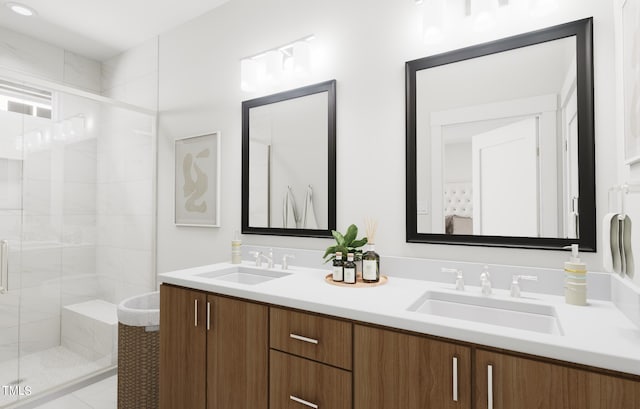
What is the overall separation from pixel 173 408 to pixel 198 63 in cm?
215

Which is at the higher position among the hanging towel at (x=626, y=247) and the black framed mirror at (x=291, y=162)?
the black framed mirror at (x=291, y=162)

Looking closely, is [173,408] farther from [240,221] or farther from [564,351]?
[564,351]

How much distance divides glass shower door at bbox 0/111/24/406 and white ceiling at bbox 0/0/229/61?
88 centimetres

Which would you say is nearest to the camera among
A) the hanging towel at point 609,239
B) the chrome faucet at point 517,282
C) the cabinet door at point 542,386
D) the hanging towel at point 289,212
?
the cabinet door at point 542,386

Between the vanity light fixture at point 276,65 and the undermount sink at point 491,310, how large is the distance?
53.0 inches

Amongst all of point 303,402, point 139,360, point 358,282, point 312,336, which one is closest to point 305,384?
point 303,402

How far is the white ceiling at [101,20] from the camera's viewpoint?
7.52 feet

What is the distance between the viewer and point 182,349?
1571 millimetres

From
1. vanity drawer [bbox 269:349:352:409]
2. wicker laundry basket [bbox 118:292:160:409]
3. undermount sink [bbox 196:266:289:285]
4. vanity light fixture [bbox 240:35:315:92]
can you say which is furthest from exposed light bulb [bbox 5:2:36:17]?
vanity drawer [bbox 269:349:352:409]

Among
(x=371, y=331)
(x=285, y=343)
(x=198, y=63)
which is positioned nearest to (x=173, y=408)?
(x=285, y=343)

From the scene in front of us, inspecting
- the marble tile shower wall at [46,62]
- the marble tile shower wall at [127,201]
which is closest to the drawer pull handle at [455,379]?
the marble tile shower wall at [127,201]

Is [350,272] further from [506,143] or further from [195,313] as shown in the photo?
[506,143]

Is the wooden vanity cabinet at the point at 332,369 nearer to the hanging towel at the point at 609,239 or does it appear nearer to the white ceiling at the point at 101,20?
the hanging towel at the point at 609,239

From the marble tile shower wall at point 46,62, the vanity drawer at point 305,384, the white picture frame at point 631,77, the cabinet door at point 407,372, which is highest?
the marble tile shower wall at point 46,62
